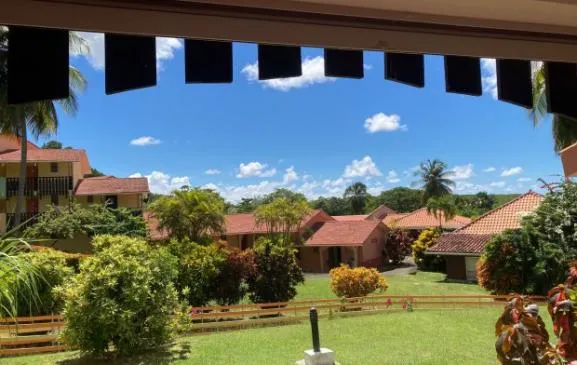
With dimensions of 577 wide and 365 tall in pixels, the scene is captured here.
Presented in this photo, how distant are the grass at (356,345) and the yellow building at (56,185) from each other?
40.2 feet

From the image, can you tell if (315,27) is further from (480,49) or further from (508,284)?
(508,284)

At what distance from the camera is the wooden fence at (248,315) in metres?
7.27

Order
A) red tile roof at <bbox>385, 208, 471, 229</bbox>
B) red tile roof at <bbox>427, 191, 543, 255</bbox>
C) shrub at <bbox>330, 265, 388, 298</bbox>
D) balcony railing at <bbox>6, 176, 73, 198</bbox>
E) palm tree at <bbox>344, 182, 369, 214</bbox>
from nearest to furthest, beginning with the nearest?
shrub at <bbox>330, 265, 388, 298</bbox> → balcony railing at <bbox>6, 176, 73, 198</bbox> → red tile roof at <bbox>427, 191, 543, 255</bbox> → red tile roof at <bbox>385, 208, 471, 229</bbox> → palm tree at <bbox>344, 182, 369, 214</bbox>

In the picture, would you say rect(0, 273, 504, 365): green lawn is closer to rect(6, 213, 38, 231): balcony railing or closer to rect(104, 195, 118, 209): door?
rect(6, 213, 38, 231): balcony railing

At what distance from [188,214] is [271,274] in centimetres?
464

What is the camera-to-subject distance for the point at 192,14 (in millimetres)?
1012

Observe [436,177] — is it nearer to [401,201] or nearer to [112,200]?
[401,201]

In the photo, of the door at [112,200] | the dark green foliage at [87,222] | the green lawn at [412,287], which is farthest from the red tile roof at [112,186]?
the green lawn at [412,287]

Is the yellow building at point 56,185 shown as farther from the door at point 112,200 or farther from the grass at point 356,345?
the grass at point 356,345

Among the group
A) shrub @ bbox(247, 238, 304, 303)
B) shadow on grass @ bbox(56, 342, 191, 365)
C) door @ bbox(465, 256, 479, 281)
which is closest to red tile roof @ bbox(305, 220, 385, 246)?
door @ bbox(465, 256, 479, 281)

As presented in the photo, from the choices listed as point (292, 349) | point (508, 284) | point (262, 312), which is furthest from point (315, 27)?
point (508, 284)

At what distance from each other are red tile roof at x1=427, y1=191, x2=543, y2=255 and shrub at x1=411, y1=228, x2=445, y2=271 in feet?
5.30

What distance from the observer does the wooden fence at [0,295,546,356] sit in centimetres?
727

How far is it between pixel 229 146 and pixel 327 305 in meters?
27.8
